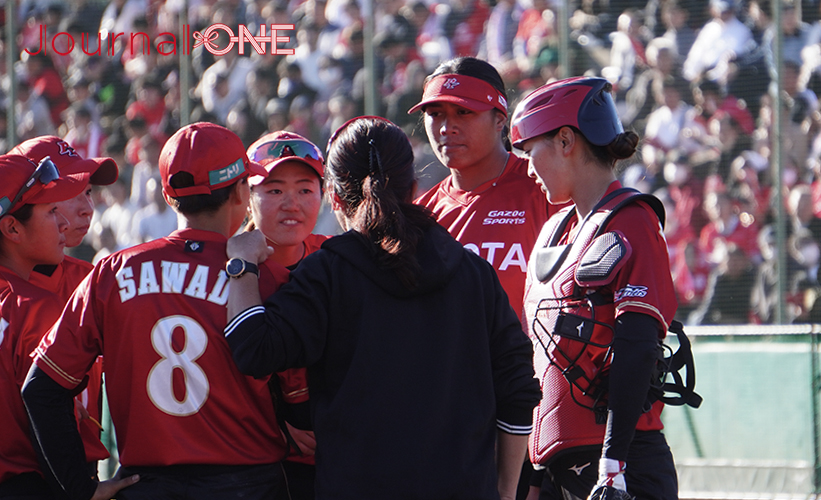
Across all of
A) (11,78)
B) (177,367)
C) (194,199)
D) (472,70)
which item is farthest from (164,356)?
(11,78)

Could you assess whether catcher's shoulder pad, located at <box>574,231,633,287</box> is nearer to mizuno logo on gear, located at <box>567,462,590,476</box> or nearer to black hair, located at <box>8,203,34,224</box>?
mizuno logo on gear, located at <box>567,462,590,476</box>

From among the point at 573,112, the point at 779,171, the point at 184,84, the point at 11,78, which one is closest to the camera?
the point at 573,112

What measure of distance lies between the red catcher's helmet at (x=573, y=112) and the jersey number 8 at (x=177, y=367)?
4.10 ft

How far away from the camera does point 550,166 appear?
2984 mm

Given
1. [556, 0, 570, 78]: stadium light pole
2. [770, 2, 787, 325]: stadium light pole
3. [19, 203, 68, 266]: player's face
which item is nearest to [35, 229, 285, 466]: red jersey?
[19, 203, 68, 266]: player's face

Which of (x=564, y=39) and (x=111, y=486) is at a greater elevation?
(x=564, y=39)

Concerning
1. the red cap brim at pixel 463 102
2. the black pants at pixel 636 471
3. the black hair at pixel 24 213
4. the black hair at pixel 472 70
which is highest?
the black hair at pixel 472 70

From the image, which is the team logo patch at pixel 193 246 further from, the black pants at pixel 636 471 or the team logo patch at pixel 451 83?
the team logo patch at pixel 451 83

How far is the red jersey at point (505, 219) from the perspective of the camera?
3545 millimetres

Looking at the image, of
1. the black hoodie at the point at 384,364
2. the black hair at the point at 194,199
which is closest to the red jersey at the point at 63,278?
the black hair at the point at 194,199

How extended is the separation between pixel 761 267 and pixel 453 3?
3.63 m

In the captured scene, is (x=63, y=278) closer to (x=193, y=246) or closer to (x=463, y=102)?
(x=193, y=246)

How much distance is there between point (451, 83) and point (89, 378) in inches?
70.2

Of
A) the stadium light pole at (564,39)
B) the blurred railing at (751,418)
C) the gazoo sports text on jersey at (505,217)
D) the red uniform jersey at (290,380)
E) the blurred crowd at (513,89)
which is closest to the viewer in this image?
the red uniform jersey at (290,380)
